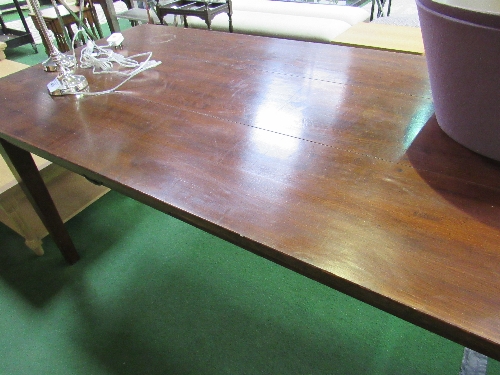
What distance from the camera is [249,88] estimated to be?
32.8 inches

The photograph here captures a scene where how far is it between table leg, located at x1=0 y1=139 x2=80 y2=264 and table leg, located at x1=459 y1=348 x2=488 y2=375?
4.11ft

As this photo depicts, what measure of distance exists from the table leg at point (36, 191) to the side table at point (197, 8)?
5.11ft

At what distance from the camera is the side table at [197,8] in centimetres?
219

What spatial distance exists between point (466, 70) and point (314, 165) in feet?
0.82

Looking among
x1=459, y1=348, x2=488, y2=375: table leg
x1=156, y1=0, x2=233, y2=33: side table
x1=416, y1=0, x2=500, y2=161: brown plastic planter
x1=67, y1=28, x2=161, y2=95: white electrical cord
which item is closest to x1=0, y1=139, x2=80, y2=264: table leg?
x1=67, y1=28, x2=161, y2=95: white electrical cord

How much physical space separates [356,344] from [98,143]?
86cm

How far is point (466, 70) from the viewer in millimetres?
474

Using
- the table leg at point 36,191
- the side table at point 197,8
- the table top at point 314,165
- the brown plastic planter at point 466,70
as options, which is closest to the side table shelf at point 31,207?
the table leg at point 36,191

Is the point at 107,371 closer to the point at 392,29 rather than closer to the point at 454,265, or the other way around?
the point at 454,265

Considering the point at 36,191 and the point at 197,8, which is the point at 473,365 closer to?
the point at 36,191

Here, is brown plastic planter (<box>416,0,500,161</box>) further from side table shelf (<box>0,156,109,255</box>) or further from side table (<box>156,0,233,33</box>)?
side table (<box>156,0,233,33</box>)

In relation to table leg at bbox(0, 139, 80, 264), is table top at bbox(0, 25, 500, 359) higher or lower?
higher

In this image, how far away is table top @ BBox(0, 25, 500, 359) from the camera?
16.0 inches

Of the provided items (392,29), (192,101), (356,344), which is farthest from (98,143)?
(392,29)
